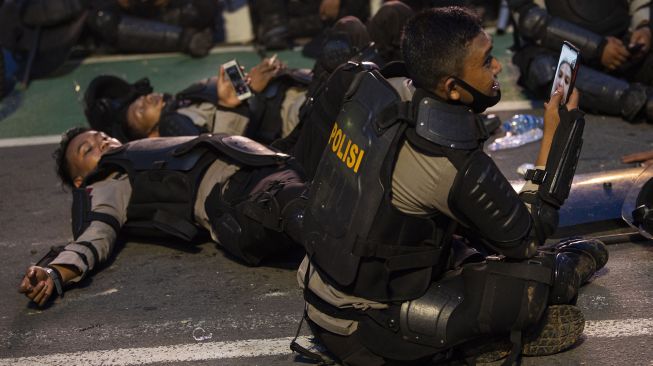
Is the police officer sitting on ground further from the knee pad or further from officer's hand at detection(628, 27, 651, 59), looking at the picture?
officer's hand at detection(628, 27, 651, 59)

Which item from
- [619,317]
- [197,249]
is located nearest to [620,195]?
[619,317]

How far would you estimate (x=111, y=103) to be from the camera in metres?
6.13

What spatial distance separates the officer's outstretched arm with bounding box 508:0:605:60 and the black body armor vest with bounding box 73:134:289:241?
8.40 ft

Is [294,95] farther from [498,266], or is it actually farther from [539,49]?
[498,266]

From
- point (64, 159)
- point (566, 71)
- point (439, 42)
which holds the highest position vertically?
point (439, 42)

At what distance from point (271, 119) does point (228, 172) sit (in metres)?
1.22

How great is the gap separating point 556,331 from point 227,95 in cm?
280

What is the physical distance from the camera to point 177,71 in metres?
8.47

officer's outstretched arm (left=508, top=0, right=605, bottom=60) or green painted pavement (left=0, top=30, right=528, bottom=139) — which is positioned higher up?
officer's outstretched arm (left=508, top=0, right=605, bottom=60)

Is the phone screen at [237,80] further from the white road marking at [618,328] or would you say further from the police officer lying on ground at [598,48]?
the white road marking at [618,328]

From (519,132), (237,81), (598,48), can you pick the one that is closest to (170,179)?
(237,81)

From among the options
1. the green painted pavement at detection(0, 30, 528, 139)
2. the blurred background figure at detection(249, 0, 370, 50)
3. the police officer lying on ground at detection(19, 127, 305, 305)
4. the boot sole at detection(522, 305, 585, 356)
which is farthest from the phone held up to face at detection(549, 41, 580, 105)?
the blurred background figure at detection(249, 0, 370, 50)

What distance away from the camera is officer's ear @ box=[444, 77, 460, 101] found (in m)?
3.15

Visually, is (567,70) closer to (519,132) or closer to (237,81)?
(237,81)
